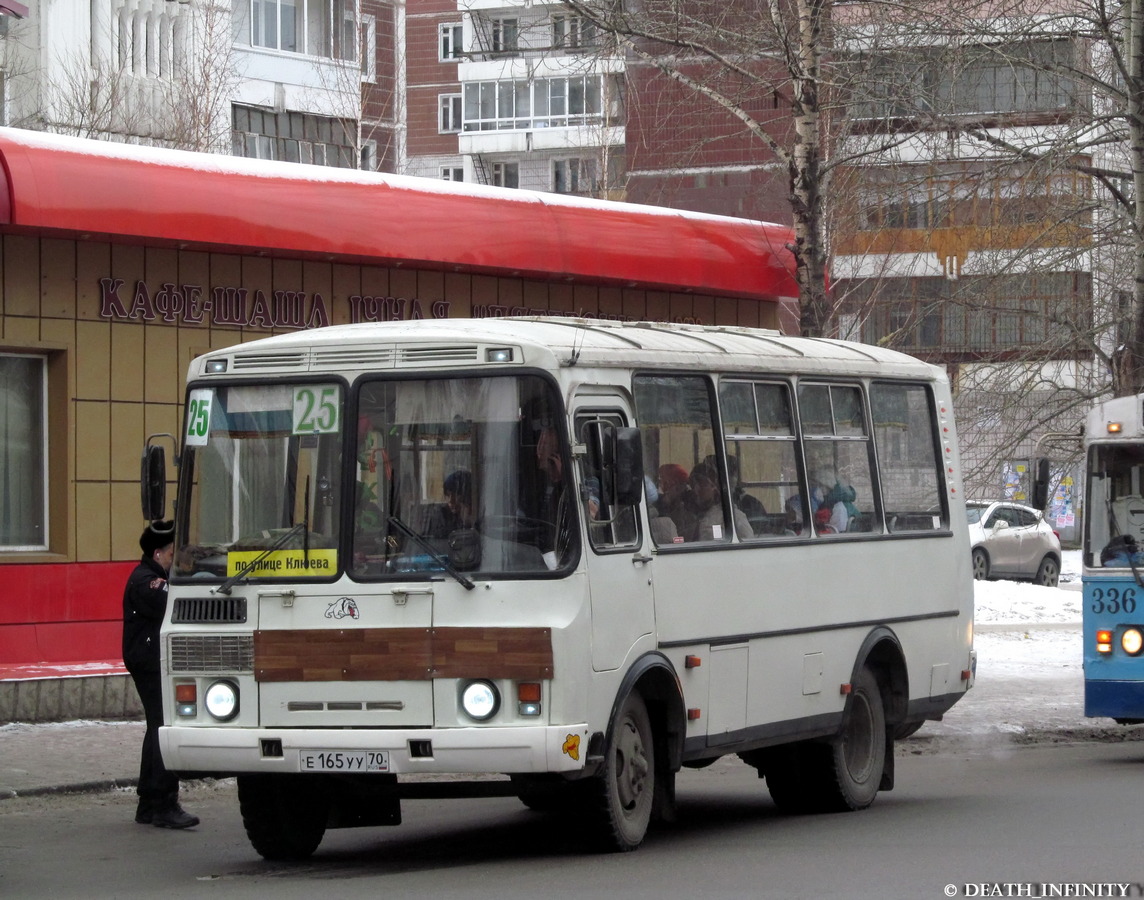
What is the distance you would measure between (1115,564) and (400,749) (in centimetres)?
686

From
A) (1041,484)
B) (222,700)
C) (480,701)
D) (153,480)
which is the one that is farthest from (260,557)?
(1041,484)

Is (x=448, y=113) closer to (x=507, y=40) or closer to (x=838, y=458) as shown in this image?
(x=507, y=40)

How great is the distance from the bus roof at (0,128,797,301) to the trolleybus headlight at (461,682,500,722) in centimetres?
727

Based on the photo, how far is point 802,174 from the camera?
698 inches

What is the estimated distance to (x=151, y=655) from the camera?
37.4 feet

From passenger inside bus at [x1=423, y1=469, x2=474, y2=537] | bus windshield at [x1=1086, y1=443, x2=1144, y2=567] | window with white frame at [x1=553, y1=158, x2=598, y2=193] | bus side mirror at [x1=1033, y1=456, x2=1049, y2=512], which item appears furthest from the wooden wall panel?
window with white frame at [x1=553, y1=158, x2=598, y2=193]

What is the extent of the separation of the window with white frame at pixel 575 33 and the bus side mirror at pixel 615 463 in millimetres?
9903

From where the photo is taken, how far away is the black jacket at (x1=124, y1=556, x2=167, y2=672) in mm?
11250

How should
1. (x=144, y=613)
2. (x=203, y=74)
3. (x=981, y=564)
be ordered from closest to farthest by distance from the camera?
(x=144, y=613)
(x=203, y=74)
(x=981, y=564)

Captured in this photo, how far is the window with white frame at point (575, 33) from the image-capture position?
1877 centimetres

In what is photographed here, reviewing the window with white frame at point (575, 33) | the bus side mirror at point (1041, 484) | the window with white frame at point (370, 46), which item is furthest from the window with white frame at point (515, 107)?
the bus side mirror at point (1041, 484)

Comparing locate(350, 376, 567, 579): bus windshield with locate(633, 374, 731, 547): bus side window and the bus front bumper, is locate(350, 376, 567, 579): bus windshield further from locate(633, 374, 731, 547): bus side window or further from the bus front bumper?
locate(633, 374, 731, 547): bus side window

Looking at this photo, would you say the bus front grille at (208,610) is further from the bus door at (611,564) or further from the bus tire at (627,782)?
the bus tire at (627,782)

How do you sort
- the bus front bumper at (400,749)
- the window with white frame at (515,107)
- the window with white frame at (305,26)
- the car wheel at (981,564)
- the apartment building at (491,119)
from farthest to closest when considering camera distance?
the window with white frame at (515,107) → the apartment building at (491,119) → the window with white frame at (305,26) → the car wheel at (981,564) → the bus front bumper at (400,749)
